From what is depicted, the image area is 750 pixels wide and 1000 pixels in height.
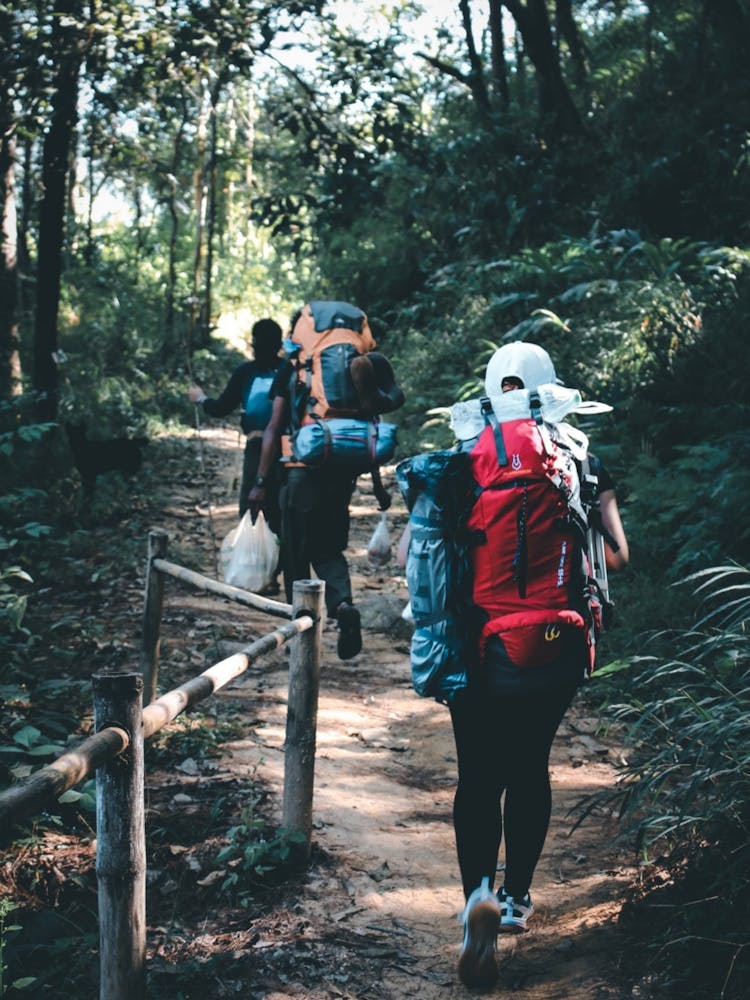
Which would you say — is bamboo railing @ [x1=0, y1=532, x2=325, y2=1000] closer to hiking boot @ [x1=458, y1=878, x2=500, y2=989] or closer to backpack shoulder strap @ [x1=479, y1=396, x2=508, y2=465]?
hiking boot @ [x1=458, y1=878, x2=500, y2=989]

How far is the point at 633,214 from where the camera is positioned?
578 inches

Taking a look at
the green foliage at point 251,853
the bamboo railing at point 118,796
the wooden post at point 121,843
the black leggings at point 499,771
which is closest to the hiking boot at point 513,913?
the black leggings at point 499,771

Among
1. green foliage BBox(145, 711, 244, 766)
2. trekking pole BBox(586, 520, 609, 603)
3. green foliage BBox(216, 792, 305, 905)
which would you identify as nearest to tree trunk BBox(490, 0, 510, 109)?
green foliage BBox(145, 711, 244, 766)

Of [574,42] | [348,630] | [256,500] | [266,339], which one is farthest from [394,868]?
[574,42]

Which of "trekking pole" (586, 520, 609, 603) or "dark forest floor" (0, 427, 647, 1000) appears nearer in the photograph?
"trekking pole" (586, 520, 609, 603)

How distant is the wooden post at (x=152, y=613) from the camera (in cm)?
540

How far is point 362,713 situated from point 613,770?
1704mm

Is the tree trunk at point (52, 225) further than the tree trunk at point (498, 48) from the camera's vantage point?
No

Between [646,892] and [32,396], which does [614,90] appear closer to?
[32,396]

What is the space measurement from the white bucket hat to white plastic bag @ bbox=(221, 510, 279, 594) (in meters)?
3.07

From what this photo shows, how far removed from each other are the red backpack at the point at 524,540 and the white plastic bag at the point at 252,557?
123 inches

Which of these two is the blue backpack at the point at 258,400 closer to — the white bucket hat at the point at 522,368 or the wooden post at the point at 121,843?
the white bucket hat at the point at 522,368

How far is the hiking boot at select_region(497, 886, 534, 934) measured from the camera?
11.8ft

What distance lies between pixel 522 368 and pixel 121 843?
194 cm
